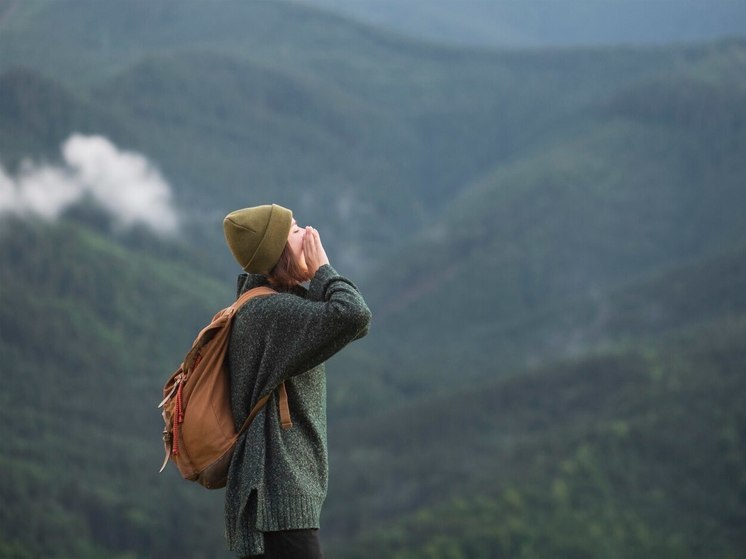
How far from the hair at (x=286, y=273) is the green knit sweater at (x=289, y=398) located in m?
0.17

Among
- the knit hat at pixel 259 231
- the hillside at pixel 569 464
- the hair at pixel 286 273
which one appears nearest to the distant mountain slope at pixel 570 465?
the hillside at pixel 569 464

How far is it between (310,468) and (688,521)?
131m

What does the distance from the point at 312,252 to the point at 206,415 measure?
4.29ft

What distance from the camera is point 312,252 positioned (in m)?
9.48

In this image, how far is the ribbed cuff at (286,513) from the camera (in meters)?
8.99

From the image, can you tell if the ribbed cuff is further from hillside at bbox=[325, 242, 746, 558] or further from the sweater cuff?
hillside at bbox=[325, 242, 746, 558]

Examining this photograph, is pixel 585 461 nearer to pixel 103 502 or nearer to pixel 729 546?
pixel 729 546

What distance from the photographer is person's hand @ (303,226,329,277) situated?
31.1ft

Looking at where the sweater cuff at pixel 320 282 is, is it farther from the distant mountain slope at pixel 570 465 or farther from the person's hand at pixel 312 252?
the distant mountain slope at pixel 570 465

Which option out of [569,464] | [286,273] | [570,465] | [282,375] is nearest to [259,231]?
[286,273]

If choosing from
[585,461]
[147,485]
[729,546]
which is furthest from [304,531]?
[147,485]

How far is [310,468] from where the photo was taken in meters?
9.30

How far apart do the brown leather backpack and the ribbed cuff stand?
19.4 inches

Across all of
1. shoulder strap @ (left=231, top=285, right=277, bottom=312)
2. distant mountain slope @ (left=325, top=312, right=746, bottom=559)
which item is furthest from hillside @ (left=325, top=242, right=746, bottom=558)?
shoulder strap @ (left=231, top=285, right=277, bottom=312)
